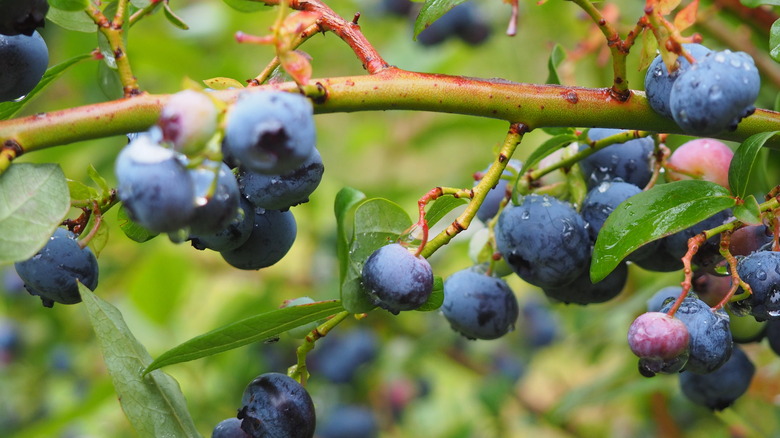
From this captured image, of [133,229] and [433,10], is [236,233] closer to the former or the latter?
[133,229]

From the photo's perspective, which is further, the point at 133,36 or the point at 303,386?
the point at 133,36

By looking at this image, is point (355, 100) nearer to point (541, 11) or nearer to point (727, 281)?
point (727, 281)

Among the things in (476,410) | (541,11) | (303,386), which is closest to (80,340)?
(476,410)

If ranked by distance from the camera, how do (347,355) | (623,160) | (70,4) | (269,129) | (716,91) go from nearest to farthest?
1. (269,129)
2. (716,91)
3. (70,4)
4. (623,160)
5. (347,355)

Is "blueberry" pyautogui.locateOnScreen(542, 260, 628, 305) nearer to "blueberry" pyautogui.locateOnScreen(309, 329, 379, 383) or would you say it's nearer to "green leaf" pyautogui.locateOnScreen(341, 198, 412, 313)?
"green leaf" pyautogui.locateOnScreen(341, 198, 412, 313)

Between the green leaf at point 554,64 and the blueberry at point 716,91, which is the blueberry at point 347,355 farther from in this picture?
the blueberry at point 716,91

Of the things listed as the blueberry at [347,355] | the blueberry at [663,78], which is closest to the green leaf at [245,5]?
the blueberry at [663,78]

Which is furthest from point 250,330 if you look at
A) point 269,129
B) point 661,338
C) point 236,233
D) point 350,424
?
point 350,424
